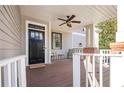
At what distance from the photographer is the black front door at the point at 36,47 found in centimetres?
813

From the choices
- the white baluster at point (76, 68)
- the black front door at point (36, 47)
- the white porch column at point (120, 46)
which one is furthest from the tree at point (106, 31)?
the white porch column at point (120, 46)

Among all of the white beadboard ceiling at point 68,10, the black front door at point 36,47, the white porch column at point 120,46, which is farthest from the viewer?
the black front door at point 36,47

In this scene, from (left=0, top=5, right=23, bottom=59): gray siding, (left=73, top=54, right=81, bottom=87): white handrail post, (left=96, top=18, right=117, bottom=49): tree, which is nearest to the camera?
(left=0, top=5, right=23, bottom=59): gray siding

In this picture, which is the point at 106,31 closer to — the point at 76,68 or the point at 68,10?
the point at 68,10

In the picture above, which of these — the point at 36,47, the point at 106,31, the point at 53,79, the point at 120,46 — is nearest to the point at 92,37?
the point at 106,31

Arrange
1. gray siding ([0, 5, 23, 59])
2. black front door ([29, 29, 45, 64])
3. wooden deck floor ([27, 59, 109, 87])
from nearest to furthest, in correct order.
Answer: gray siding ([0, 5, 23, 59])
wooden deck floor ([27, 59, 109, 87])
black front door ([29, 29, 45, 64])

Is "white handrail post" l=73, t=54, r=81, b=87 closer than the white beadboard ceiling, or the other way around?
"white handrail post" l=73, t=54, r=81, b=87

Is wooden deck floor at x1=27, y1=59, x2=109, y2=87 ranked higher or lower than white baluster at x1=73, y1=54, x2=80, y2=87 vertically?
lower

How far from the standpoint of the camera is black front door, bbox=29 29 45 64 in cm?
813

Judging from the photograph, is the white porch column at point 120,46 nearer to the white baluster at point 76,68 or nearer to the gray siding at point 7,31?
the gray siding at point 7,31

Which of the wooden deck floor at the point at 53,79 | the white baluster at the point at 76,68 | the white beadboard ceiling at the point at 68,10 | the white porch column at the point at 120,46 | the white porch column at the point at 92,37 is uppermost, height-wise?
the white beadboard ceiling at the point at 68,10

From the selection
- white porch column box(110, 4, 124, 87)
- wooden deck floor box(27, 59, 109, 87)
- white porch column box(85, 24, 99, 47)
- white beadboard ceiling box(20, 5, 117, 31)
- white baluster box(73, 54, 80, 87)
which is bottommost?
wooden deck floor box(27, 59, 109, 87)

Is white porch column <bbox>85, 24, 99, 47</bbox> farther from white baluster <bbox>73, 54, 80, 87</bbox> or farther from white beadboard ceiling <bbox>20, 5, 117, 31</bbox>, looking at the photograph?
white baluster <bbox>73, 54, 80, 87</bbox>

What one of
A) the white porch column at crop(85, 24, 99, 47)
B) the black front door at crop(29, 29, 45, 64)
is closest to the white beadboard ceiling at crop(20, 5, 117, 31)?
the black front door at crop(29, 29, 45, 64)
